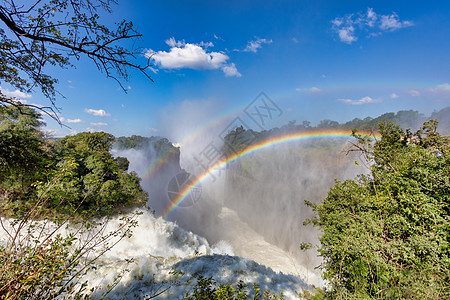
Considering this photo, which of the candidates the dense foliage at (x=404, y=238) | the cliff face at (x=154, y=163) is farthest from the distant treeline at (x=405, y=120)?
the cliff face at (x=154, y=163)

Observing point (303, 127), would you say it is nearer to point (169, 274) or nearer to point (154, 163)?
point (154, 163)

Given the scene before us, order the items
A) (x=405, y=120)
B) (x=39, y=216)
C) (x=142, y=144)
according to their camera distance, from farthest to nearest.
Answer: (x=142, y=144) → (x=405, y=120) → (x=39, y=216)

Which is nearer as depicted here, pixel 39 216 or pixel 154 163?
pixel 39 216

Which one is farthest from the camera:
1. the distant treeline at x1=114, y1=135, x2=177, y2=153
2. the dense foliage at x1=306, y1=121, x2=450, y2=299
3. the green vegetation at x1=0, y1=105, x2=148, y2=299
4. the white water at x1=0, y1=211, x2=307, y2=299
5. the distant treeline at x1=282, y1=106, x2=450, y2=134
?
the distant treeline at x1=114, y1=135, x2=177, y2=153

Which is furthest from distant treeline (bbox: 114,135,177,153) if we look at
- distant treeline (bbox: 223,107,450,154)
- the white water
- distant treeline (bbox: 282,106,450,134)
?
the white water

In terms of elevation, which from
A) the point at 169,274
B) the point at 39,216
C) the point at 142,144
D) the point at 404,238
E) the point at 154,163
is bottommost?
the point at 169,274

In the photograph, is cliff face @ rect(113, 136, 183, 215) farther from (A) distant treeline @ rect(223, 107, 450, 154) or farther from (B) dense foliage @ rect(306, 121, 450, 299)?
(B) dense foliage @ rect(306, 121, 450, 299)

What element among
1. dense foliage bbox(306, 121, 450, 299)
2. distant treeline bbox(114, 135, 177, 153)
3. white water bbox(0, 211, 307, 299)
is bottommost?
white water bbox(0, 211, 307, 299)

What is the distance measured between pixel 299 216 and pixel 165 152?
124 feet

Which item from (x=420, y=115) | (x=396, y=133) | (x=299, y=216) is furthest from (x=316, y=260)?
(x=420, y=115)

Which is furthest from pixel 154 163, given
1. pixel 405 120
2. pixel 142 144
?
pixel 405 120

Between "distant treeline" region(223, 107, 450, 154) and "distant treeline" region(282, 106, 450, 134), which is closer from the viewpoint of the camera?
"distant treeline" region(282, 106, 450, 134)

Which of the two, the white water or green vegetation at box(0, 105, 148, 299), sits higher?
green vegetation at box(0, 105, 148, 299)

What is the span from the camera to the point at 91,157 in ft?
46.8
